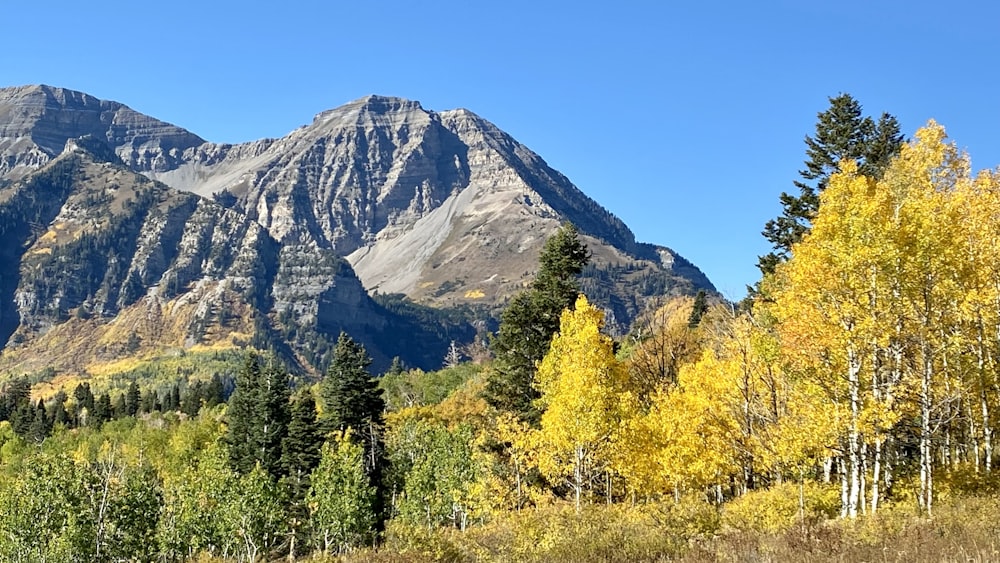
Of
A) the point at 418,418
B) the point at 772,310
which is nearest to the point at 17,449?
the point at 418,418

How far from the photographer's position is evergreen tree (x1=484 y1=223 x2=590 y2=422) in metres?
45.0

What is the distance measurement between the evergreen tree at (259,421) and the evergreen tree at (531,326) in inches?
1487

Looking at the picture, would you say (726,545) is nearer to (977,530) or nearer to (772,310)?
(977,530)

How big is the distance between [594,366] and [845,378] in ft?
38.5

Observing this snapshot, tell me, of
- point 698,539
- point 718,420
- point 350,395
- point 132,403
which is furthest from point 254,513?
point 132,403

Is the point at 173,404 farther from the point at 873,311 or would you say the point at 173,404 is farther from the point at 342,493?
the point at 873,311

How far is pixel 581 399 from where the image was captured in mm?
32781

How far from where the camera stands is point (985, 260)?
2819 cm

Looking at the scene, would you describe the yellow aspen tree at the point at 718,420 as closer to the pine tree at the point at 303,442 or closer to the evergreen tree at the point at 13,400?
the pine tree at the point at 303,442

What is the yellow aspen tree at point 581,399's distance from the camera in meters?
32.9

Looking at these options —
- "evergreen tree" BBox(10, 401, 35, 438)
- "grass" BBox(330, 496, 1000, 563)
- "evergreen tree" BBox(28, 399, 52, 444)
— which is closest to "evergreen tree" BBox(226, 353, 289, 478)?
"grass" BBox(330, 496, 1000, 563)

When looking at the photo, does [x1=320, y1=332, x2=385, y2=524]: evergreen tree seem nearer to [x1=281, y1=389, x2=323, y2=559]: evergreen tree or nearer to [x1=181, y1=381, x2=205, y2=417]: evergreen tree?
[x1=281, y1=389, x2=323, y2=559]: evergreen tree

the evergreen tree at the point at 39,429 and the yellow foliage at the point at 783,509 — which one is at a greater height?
the yellow foliage at the point at 783,509

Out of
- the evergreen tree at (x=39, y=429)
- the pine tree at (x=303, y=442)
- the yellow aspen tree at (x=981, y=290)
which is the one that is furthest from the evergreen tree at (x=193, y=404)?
the yellow aspen tree at (x=981, y=290)
